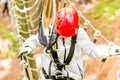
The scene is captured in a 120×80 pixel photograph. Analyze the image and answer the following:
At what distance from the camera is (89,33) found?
4.79 m

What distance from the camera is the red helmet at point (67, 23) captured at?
202cm

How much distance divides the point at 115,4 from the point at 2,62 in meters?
1.78

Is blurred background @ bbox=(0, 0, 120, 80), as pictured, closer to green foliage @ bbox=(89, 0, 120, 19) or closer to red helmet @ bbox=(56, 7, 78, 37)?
green foliage @ bbox=(89, 0, 120, 19)

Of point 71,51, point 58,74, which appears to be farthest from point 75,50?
point 58,74

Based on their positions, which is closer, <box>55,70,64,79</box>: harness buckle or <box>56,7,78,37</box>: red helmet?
<box>56,7,78,37</box>: red helmet

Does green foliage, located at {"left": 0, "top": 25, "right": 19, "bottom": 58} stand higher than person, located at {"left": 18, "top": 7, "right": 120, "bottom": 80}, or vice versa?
green foliage, located at {"left": 0, "top": 25, "right": 19, "bottom": 58}

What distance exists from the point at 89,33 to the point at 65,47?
268cm

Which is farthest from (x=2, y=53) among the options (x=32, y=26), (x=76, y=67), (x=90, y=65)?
(x=76, y=67)

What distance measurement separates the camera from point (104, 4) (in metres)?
5.17

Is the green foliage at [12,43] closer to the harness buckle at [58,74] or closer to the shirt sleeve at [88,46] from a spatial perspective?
the harness buckle at [58,74]

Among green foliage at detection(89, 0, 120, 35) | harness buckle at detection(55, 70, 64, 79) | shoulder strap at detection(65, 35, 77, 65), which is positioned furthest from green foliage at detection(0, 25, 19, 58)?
shoulder strap at detection(65, 35, 77, 65)

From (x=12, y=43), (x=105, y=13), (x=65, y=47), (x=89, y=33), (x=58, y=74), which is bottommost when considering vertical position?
(x=58, y=74)

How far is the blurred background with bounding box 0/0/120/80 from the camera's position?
4.27m

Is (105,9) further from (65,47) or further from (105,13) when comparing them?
(65,47)
